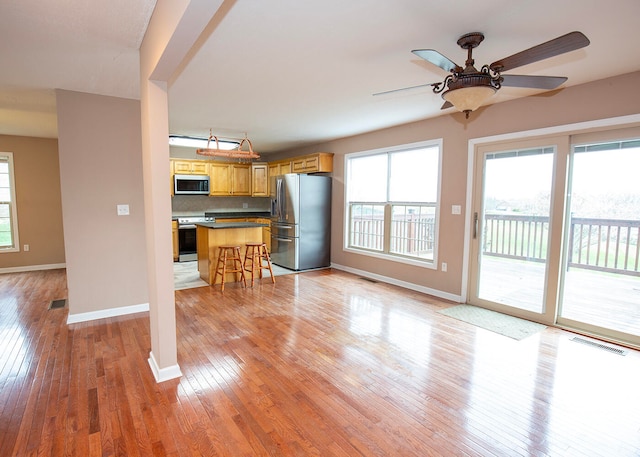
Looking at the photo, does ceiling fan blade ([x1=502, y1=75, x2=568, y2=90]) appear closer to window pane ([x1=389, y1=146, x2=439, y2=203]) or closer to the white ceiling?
the white ceiling

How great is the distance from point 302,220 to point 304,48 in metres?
3.76

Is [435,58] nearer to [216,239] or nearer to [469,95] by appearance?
[469,95]

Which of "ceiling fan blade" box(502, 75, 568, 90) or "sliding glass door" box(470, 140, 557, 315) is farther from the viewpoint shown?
"sliding glass door" box(470, 140, 557, 315)

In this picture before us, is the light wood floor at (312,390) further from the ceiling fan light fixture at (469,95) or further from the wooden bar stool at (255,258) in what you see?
the ceiling fan light fixture at (469,95)

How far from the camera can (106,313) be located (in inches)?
144

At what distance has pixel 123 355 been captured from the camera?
277cm

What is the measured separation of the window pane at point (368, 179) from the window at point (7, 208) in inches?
235

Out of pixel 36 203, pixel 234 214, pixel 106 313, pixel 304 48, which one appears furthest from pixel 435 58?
pixel 36 203

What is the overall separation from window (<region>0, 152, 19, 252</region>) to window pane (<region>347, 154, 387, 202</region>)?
19.6ft

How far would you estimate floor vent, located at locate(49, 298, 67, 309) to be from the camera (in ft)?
13.3

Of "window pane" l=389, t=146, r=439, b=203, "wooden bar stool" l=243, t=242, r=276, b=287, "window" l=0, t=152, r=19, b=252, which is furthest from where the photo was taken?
"window" l=0, t=152, r=19, b=252

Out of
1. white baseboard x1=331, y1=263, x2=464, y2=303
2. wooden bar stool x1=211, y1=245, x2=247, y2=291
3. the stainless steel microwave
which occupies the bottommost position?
white baseboard x1=331, y1=263, x2=464, y2=303

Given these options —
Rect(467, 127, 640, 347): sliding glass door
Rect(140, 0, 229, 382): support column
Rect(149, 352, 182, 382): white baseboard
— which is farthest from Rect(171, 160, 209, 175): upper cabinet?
Rect(467, 127, 640, 347): sliding glass door

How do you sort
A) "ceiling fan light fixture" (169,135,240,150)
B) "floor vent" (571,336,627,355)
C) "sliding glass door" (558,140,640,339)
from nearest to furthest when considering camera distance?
"floor vent" (571,336,627,355)
"sliding glass door" (558,140,640,339)
"ceiling fan light fixture" (169,135,240,150)
